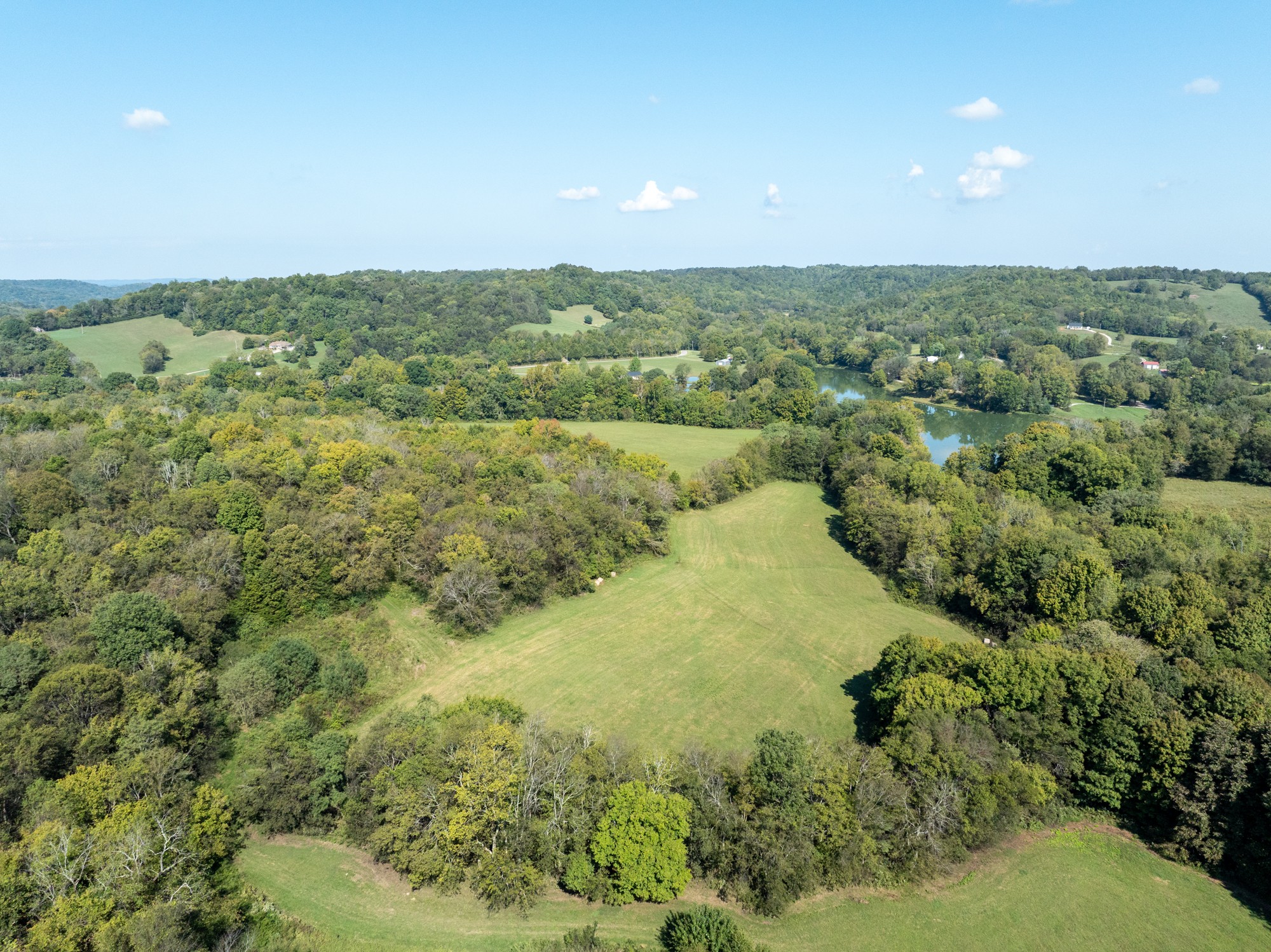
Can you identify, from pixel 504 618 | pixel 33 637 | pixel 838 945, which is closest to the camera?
pixel 838 945

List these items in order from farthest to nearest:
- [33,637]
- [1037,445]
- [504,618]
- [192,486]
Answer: [1037,445] < [192,486] < [504,618] < [33,637]

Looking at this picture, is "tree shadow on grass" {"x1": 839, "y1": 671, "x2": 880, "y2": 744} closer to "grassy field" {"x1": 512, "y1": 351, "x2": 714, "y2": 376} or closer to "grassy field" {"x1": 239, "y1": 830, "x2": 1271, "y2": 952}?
"grassy field" {"x1": 239, "y1": 830, "x2": 1271, "y2": 952}

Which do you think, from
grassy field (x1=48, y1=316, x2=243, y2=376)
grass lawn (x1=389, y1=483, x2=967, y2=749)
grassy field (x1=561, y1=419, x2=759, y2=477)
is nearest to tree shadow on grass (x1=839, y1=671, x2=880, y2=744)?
A: grass lawn (x1=389, y1=483, x2=967, y2=749)

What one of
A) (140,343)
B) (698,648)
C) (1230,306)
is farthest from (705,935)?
(1230,306)

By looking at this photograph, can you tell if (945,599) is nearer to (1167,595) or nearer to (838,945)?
(1167,595)

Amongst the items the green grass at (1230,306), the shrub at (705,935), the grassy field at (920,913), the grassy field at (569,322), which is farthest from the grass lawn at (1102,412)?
the shrub at (705,935)

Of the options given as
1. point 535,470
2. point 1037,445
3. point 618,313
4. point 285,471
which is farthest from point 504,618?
point 618,313

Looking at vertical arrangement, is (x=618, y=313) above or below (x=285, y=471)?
above
